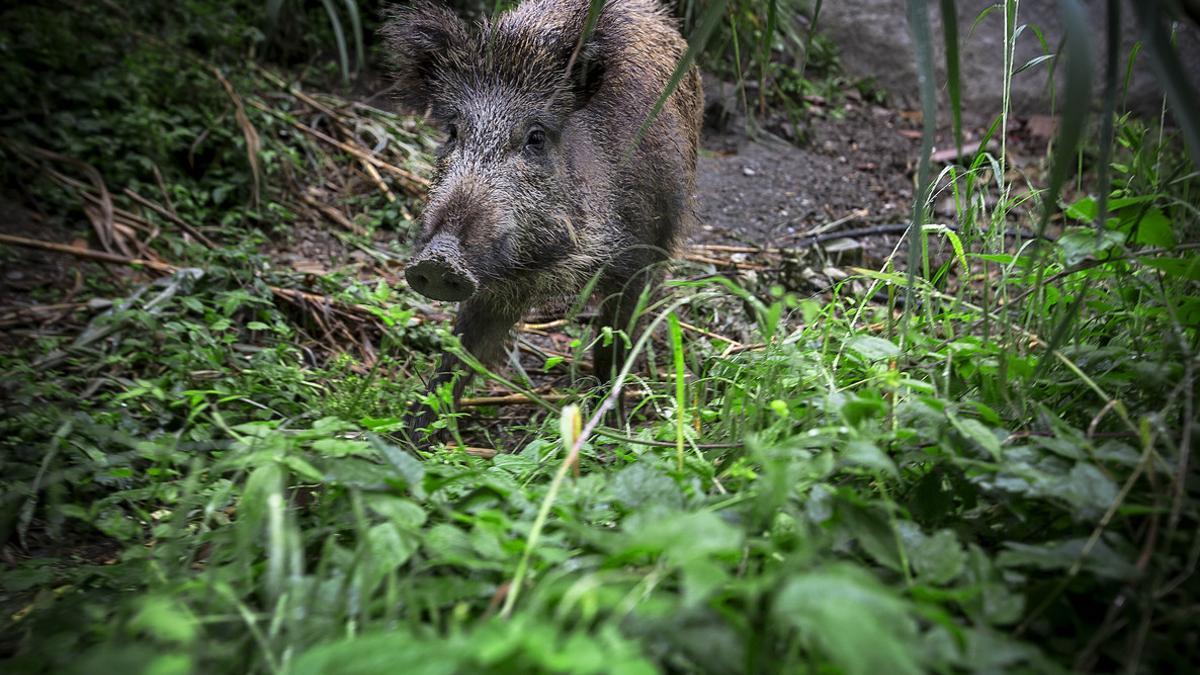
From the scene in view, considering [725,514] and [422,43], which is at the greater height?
[422,43]

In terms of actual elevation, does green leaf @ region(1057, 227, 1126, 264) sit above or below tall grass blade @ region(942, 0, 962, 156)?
below

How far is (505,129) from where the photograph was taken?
3123 mm

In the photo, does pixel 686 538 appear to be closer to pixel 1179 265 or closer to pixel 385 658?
pixel 385 658

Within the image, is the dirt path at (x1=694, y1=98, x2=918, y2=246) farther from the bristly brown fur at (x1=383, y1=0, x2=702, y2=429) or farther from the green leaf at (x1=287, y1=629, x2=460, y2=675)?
the green leaf at (x1=287, y1=629, x2=460, y2=675)

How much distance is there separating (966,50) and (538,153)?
18.0ft

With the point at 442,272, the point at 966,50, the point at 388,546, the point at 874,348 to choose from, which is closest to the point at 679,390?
the point at 874,348

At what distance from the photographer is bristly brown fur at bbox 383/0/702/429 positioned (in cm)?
302

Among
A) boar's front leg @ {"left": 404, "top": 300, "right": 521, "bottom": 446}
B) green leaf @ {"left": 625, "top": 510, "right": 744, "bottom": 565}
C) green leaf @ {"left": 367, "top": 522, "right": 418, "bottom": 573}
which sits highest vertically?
green leaf @ {"left": 625, "top": 510, "right": 744, "bottom": 565}

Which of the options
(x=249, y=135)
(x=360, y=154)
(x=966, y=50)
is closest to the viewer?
(x=249, y=135)

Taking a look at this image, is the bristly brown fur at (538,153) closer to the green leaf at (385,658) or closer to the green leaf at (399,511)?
the green leaf at (399,511)

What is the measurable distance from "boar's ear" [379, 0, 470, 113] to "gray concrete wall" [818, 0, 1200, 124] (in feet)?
15.0

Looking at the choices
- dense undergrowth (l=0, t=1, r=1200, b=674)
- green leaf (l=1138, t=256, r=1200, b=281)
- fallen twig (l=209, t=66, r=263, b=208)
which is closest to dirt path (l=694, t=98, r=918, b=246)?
fallen twig (l=209, t=66, r=263, b=208)

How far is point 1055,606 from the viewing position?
1201 mm

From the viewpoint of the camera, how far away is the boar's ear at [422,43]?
3.24m
